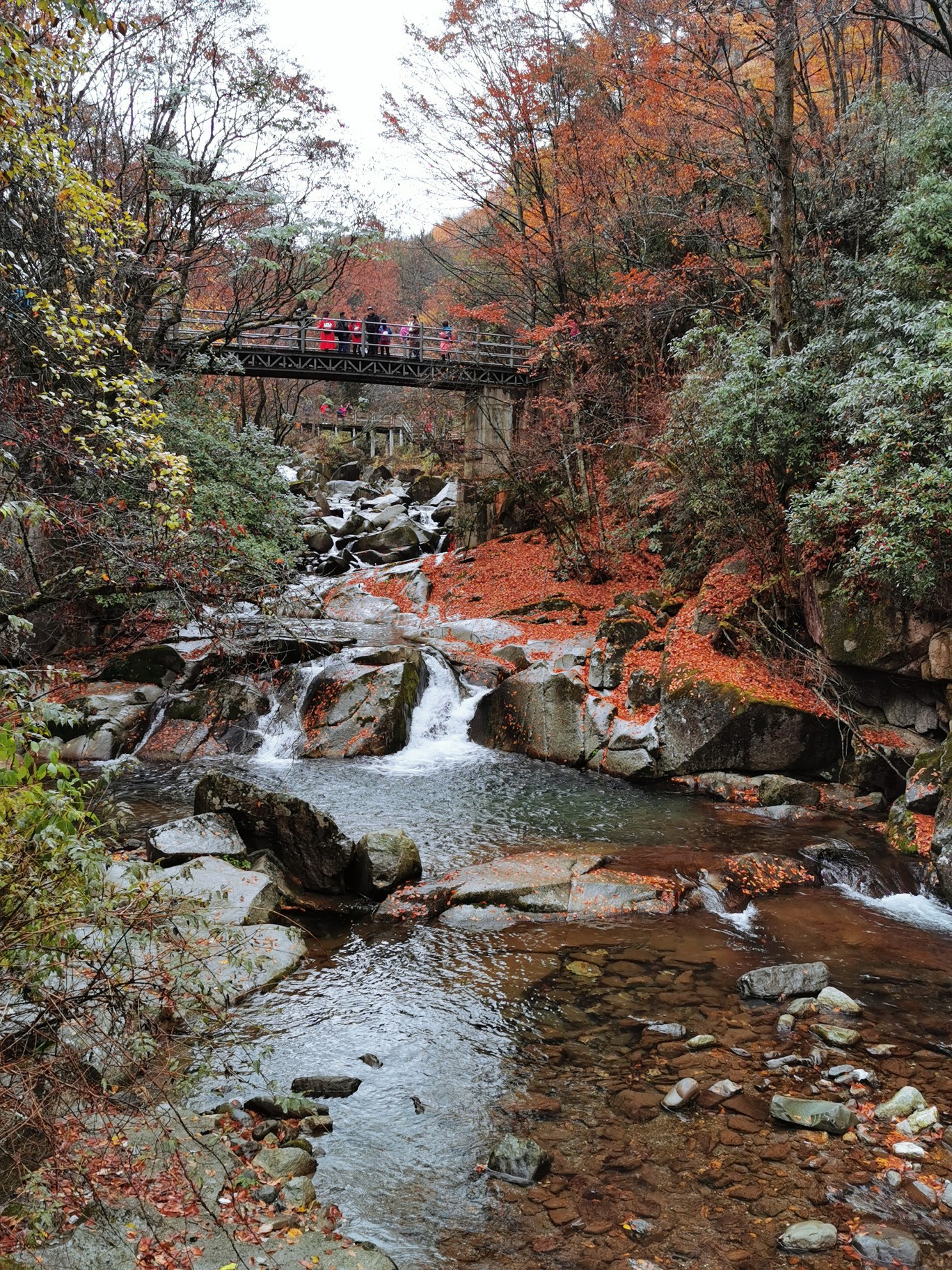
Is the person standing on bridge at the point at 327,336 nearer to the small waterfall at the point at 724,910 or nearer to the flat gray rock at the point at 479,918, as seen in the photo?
the flat gray rock at the point at 479,918

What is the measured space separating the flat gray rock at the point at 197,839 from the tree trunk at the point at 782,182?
11.1 metres

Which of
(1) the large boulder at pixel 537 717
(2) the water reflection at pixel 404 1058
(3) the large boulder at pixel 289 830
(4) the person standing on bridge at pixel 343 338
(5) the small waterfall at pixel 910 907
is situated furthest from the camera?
(4) the person standing on bridge at pixel 343 338

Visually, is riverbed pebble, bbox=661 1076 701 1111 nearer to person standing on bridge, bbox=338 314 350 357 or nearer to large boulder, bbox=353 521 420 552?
person standing on bridge, bbox=338 314 350 357

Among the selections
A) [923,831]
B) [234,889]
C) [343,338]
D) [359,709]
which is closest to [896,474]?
[923,831]

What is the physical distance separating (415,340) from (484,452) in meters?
4.42

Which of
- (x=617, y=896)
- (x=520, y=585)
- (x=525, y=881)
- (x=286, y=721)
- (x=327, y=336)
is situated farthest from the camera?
(x=327, y=336)

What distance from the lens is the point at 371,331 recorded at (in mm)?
25688

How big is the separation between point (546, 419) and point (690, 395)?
5.94m

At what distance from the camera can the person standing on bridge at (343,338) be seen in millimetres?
23447

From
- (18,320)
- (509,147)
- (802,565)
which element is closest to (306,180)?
(509,147)

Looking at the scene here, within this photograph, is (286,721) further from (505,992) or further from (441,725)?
(505,992)

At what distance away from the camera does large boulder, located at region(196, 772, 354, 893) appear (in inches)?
317

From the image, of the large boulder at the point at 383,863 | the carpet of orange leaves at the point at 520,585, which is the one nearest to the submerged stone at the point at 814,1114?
the large boulder at the point at 383,863

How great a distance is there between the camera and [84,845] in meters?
3.15
